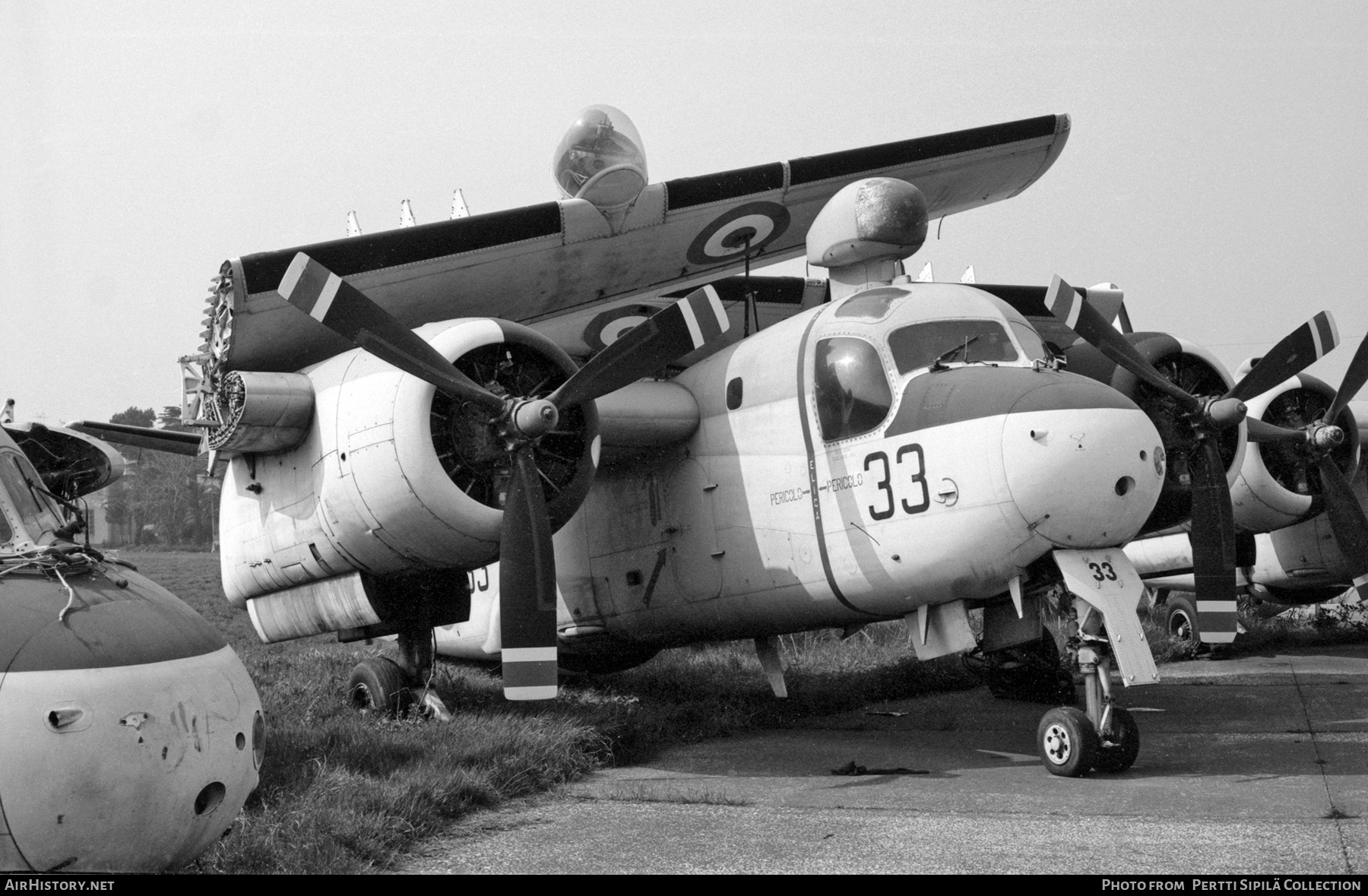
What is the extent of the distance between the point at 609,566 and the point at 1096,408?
4636 millimetres

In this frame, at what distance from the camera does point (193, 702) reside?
4.50 meters

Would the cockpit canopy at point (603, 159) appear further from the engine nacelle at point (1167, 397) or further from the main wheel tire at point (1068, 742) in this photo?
the main wheel tire at point (1068, 742)

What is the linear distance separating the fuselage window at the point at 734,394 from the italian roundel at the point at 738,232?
3.09 m

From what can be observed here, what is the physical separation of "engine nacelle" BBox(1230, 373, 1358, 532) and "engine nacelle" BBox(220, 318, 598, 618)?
6.59m

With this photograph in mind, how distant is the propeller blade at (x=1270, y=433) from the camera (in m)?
11.7

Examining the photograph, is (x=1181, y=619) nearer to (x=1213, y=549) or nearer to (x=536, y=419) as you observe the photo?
(x=1213, y=549)

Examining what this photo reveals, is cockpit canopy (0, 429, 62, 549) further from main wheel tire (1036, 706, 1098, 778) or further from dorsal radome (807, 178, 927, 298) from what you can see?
dorsal radome (807, 178, 927, 298)

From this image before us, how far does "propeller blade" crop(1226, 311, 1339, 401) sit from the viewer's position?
→ 10289 mm

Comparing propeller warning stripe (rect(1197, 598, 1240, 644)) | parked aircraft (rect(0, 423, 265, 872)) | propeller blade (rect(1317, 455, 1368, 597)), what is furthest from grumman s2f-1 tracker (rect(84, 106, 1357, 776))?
parked aircraft (rect(0, 423, 265, 872))

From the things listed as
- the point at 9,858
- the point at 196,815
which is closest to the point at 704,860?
the point at 196,815

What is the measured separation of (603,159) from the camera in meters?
11.5

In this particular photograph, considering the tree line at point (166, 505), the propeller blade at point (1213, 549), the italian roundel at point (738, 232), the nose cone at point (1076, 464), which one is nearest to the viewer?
the nose cone at point (1076, 464)

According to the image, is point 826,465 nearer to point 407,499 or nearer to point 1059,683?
point 407,499

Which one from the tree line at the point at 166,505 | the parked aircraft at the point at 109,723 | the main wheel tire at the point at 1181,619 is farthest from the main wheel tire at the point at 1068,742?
the tree line at the point at 166,505
